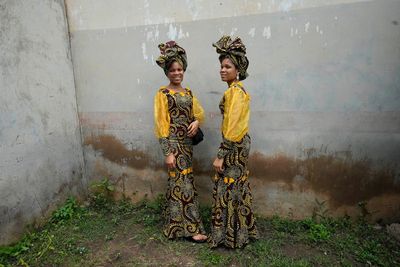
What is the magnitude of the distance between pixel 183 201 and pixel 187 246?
1.62ft

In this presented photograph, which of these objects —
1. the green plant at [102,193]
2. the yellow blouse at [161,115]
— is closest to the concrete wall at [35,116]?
the green plant at [102,193]

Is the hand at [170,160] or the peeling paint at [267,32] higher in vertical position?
the peeling paint at [267,32]

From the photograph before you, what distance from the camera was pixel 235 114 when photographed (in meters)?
2.69

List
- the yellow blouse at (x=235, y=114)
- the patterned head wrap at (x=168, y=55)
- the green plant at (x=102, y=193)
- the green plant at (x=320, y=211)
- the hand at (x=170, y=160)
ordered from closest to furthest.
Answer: the yellow blouse at (x=235, y=114), the patterned head wrap at (x=168, y=55), the hand at (x=170, y=160), the green plant at (x=320, y=211), the green plant at (x=102, y=193)

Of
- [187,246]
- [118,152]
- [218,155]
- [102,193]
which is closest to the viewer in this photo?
[218,155]

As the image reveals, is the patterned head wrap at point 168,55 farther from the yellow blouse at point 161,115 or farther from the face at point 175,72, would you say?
the yellow blouse at point 161,115

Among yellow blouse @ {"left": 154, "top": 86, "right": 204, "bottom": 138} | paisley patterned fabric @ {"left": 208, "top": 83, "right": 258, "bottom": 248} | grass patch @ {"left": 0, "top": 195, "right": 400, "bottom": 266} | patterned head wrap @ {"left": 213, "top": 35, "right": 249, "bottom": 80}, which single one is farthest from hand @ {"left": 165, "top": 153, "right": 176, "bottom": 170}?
patterned head wrap @ {"left": 213, "top": 35, "right": 249, "bottom": 80}

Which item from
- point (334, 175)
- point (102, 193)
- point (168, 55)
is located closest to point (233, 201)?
point (334, 175)

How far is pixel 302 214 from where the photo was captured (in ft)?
11.5

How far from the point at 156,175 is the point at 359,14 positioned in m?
3.07

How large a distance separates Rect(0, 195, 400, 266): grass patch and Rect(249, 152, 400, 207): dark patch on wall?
345mm

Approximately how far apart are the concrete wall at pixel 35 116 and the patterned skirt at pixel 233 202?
2.20m

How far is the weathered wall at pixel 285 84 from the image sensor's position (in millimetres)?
3062

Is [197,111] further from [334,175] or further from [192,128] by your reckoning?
[334,175]
